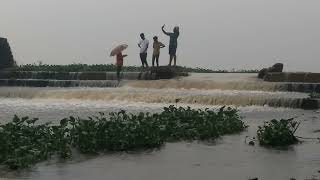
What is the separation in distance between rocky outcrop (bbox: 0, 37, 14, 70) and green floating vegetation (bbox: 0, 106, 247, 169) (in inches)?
750

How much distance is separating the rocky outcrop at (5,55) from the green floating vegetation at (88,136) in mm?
19060

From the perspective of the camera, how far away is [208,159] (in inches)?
306

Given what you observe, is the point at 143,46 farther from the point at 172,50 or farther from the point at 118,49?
the point at 172,50

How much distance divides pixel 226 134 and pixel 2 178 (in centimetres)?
480

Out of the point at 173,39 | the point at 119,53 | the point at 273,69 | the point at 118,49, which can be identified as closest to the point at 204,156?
the point at 173,39

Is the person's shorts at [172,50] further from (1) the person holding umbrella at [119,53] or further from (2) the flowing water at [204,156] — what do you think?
(2) the flowing water at [204,156]

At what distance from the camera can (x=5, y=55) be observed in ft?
91.2

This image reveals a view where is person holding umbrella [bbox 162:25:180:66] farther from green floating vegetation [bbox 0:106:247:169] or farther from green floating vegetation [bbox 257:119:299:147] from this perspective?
green floating vegetation [bbox 257:119:299:147]

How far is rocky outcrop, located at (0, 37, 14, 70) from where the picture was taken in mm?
27475

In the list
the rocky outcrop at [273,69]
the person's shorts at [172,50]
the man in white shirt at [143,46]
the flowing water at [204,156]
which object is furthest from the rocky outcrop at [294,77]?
the man in white shirt at [143,46]

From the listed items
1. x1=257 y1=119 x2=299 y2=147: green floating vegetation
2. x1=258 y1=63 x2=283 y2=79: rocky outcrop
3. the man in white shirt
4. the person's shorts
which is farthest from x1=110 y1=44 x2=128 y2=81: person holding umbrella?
x1=257 y1=119 x2=299 y2=147: green floating vegetation

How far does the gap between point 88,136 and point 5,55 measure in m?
20.5

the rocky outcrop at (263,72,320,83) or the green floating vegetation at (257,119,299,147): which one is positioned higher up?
the rocky outcrop at (263,72,320,83)

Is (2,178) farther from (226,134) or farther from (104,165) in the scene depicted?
(226,134)
